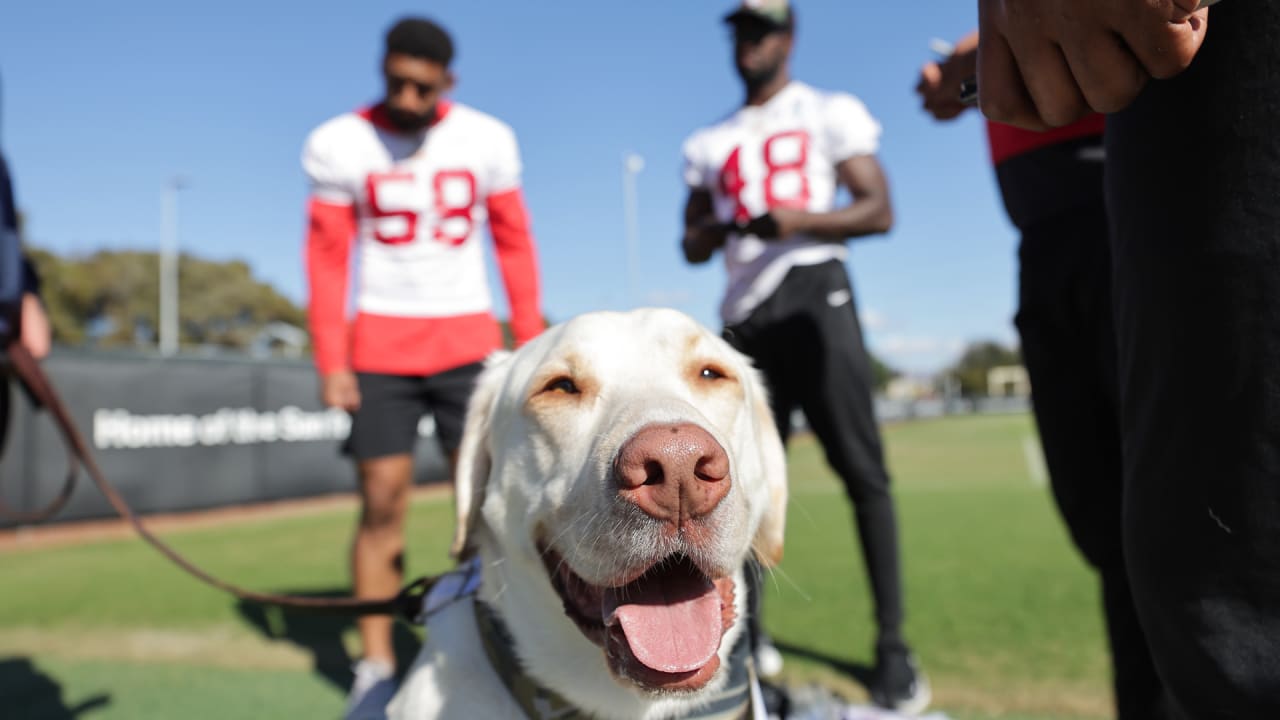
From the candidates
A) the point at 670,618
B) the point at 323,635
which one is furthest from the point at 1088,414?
the point at 323,635

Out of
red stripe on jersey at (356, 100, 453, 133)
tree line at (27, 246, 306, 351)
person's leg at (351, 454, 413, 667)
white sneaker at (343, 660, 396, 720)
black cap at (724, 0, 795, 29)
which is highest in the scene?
tree line at (27, 246, 306, 351)

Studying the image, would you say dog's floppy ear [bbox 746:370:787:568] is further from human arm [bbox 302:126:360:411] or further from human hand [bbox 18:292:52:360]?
human hand [bbox 18:292:52:360]

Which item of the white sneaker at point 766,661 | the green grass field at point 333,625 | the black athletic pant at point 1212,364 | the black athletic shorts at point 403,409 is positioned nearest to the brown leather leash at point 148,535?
the black athletic shorts at point 403,409

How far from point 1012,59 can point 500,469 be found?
1.43 m

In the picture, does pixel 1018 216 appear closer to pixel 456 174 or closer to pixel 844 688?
pixel 844 688

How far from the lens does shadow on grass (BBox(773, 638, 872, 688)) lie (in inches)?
137

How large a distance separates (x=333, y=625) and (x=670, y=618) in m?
3.85

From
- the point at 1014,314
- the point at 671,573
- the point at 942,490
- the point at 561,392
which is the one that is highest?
the point at 1014,314

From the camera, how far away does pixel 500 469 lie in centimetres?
202

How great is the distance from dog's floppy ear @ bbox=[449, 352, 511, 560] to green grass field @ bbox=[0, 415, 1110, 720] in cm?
82

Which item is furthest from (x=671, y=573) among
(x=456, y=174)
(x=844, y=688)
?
(x=456, y=174)

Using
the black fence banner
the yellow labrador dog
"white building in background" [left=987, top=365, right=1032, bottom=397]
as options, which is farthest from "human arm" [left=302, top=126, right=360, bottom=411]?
"white building in background" [left=987, top=365, right=1032, bottom=397]

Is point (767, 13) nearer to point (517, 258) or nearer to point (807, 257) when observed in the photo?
point (807, 257)

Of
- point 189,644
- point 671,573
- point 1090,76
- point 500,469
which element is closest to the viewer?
point 1090,76
